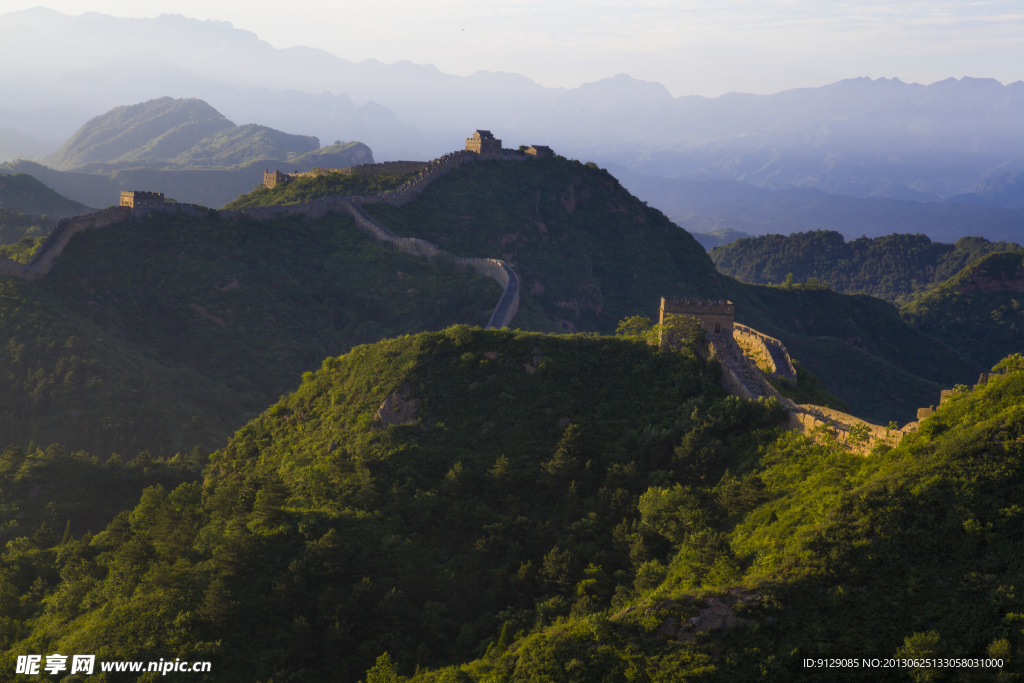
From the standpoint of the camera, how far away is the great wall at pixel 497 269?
2955 centimetres

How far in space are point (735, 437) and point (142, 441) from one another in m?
35.6

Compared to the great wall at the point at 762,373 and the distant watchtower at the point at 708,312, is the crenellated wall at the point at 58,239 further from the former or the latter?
the distant watchtower at the point at 708,312

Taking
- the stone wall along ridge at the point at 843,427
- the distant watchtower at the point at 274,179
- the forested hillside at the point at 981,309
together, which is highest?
the distant watchtower at the point at 274,179

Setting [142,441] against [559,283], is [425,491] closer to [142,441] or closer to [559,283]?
[142,441]

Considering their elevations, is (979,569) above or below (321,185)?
below

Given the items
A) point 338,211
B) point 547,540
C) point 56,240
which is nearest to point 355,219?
point 338,211

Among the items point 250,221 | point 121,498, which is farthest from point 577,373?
point 250,221

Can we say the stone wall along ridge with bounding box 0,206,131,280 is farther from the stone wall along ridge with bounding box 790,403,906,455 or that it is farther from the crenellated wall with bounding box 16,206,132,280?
the stone wall along ridge with bounding box 790,403,906,455

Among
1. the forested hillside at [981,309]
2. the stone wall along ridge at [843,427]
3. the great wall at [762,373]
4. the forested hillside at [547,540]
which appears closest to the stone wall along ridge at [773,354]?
the great wall at [762,373]

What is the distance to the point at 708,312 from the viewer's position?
37.6m

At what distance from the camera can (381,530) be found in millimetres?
29250

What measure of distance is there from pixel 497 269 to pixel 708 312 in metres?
32.8

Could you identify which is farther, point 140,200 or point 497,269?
point 140,200

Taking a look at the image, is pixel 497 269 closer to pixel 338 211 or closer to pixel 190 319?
pixel 338 211
